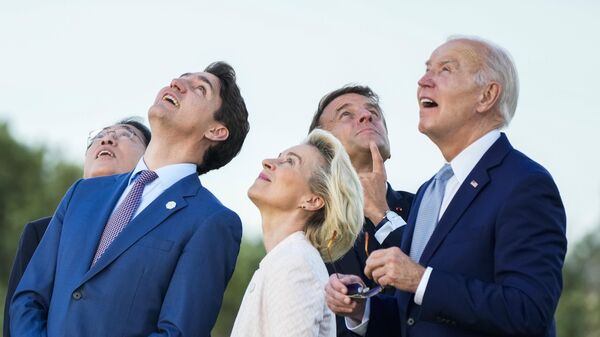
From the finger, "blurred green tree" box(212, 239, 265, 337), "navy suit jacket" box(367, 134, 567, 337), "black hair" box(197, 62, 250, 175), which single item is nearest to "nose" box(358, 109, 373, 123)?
the finger

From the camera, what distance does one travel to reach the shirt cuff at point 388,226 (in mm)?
6500

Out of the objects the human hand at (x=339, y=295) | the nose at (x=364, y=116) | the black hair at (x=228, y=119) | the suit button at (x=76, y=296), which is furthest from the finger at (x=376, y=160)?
the suit button at (x=76, y=296)

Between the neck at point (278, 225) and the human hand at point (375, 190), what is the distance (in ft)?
2.93

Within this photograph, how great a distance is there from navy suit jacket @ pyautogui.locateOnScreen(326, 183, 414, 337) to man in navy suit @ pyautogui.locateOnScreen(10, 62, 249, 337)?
88cm

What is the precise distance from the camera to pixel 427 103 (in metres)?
5.69

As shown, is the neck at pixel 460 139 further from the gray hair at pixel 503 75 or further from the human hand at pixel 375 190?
the human hand at pixel 375 190

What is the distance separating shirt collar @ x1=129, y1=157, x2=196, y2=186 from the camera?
6.37 m

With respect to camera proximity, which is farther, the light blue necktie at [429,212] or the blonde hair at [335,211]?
the blonde hair at [335,211]

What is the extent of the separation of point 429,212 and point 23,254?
108 inches

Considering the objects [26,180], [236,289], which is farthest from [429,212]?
[26,180]

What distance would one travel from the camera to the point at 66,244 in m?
6.03

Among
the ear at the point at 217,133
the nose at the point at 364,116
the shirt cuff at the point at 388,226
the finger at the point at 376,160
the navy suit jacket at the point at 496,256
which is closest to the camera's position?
the navy suit jacket at the point at 496,256

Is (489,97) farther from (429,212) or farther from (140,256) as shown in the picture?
(140,256)

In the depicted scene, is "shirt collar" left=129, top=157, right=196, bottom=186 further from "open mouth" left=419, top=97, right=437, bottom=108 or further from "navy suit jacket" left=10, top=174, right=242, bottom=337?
"open mouth" left=419, top=97, right=437, bottom=108
